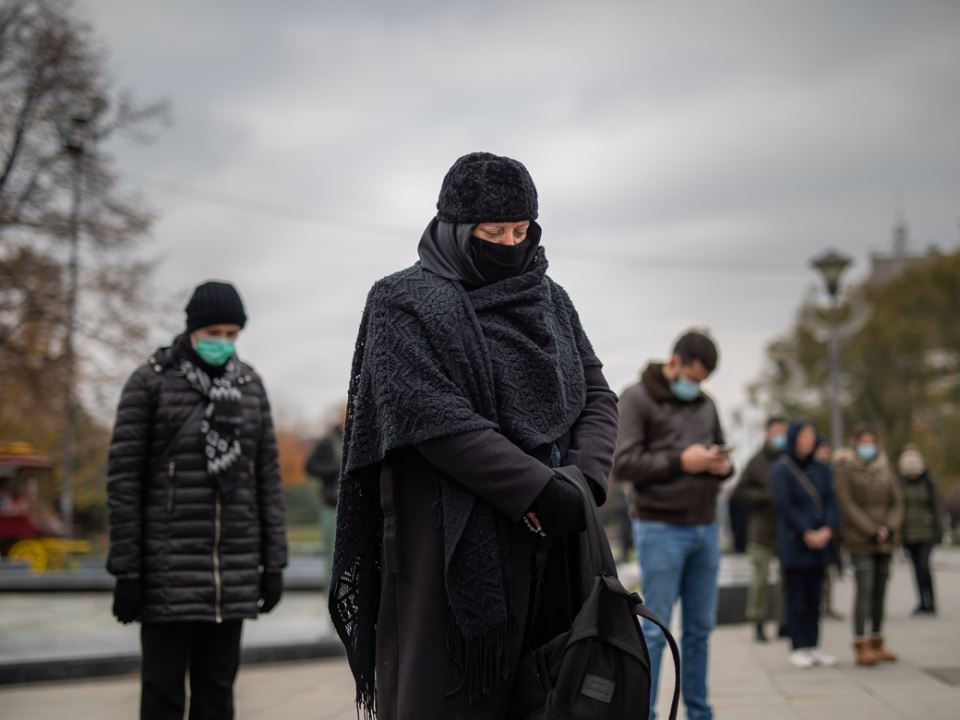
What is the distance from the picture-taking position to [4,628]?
1192 centimetres

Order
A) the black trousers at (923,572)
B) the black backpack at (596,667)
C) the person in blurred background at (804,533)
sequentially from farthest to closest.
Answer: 1. the black trousers at (923,572)
2. the person in blurred background at (804,533)
3. the black backpack at (596,667)

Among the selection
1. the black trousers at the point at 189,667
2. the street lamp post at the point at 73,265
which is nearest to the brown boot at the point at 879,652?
the black trousers at the point at 189,667

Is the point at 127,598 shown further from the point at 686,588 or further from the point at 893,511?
the point at 893,511

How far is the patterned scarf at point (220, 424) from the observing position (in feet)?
15.6

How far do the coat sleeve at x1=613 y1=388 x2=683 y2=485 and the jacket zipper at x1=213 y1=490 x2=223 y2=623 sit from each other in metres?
1.94

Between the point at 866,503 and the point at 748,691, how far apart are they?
267 centimetres

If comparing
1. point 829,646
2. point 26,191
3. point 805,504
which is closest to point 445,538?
point 805,504

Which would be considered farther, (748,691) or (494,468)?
(748,691)

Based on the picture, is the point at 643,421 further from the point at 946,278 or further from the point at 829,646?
the point at 946,278

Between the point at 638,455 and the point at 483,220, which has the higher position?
the point at 483,220

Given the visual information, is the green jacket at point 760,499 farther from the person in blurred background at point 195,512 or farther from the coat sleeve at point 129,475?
the coat sleeve at point 129,475

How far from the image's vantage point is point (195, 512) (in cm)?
472

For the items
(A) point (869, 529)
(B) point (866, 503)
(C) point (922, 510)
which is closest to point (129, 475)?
(A) point (869, 529)

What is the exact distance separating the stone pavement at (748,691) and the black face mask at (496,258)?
4403 millimetres
